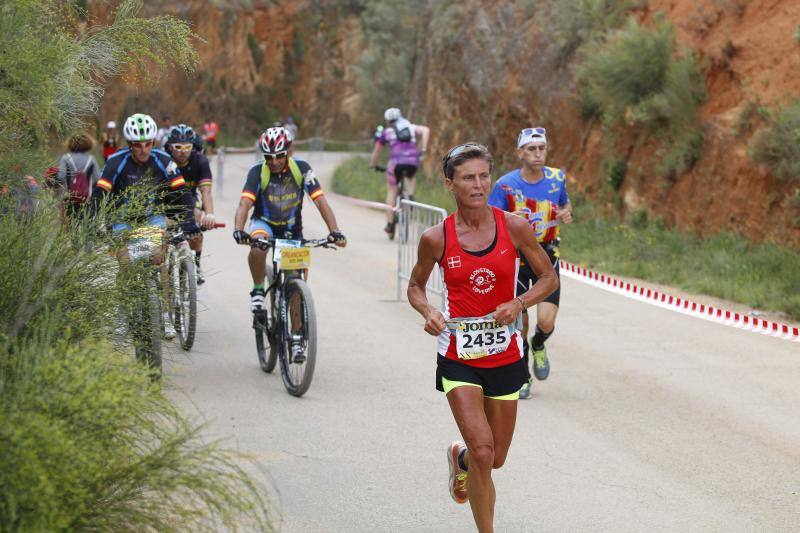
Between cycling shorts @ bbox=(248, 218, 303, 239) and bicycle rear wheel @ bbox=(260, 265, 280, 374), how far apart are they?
37cm

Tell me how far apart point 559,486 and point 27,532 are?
4.02m

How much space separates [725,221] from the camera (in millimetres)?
17656

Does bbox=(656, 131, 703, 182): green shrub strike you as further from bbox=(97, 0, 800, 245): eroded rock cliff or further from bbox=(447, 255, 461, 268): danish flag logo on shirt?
bbox=(447, 255, 461, 268): danish flag logo on shirt

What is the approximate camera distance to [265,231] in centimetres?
1014

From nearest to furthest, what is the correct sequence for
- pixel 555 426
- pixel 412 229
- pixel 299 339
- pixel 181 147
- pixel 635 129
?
pixel 555 426
pixel 299 339
pixel 181 147
pixel 412 229
pixel 635 129

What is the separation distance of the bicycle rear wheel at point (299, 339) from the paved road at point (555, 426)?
0.17m

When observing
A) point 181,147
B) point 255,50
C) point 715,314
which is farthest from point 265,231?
point 255,50

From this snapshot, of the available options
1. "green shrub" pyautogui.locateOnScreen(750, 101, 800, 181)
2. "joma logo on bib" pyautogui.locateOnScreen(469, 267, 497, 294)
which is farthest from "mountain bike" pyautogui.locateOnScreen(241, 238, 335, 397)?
"green shrub" pyautogui.locateOnScreen(750, 101, 800, 181)

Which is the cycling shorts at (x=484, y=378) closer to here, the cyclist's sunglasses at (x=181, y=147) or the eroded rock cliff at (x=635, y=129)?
the eroded rock cliff at (x=635, y=129)

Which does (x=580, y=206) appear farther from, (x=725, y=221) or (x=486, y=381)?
(x=486, y=381)

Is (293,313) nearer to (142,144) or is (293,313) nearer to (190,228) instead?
(190,228)

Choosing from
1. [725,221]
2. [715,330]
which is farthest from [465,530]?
[725,221]

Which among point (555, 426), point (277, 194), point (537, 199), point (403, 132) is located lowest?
point (555, 426)

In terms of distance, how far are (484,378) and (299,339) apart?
368 cm
